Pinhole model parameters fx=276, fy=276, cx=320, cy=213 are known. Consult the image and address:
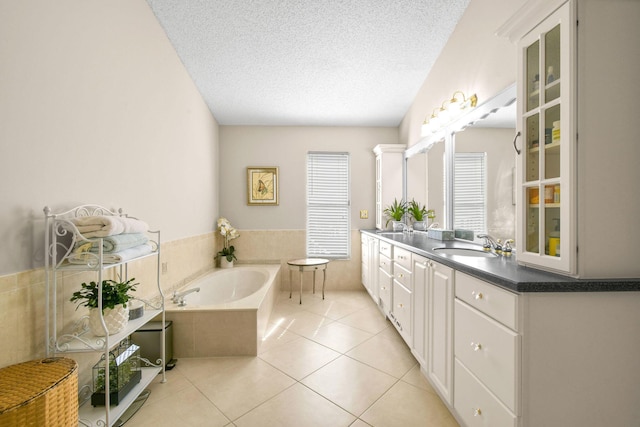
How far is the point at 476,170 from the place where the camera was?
7.34 ft

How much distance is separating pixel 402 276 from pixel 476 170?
3.47ft

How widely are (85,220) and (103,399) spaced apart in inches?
36.9

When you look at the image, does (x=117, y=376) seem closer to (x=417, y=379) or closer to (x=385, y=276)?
(x=417, y=379)

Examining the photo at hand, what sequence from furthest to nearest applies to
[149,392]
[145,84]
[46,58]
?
[145,84] → [149,392] → [46,58]

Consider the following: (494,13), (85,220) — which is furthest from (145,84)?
(494,13)

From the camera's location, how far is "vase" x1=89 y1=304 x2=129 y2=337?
1.39 metres

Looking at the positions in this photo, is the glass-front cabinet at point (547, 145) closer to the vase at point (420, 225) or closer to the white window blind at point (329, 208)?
the vase at point (420, 225)

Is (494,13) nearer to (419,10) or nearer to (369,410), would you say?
(419,10)

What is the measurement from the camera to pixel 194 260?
3184mm

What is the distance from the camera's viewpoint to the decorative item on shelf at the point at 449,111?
7.57 feet

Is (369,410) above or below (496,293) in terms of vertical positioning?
below

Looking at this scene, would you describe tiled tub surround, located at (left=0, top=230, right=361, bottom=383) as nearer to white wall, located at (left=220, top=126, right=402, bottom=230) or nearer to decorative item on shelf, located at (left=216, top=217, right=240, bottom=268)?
decorative item on shelf, located at (left=216, top=217, right=240, bottom=268)

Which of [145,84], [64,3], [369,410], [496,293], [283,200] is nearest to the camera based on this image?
[496,293]

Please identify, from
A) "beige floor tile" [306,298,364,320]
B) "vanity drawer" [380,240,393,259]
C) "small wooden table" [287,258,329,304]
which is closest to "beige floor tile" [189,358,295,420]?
"beige floor tile" [306,298,364,320]
